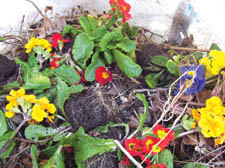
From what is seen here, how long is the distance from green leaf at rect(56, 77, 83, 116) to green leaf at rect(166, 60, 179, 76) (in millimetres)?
405

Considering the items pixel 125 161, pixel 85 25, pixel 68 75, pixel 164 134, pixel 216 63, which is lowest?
pixel 125 161

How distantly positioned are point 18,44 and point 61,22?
0.89ft

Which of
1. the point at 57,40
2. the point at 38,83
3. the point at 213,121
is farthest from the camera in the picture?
the point at 57,40

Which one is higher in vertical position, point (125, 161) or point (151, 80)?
point (151, 80)

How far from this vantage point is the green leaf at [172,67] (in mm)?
1008

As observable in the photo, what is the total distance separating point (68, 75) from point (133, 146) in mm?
454

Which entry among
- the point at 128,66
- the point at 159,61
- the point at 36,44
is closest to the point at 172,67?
the point at 159,61

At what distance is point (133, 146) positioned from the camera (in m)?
0.86

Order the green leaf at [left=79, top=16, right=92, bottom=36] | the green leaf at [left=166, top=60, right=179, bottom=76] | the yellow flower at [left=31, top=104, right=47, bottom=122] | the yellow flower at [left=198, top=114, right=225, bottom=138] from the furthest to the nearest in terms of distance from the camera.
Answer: the green leaf at [left=79, top=16, right=92, bottom=36] → the green leaf at [left=166, top=60, right=179, bottom=76] → the yellow flower at [left=31, top=104, right=47, bottom=122] → the yellow flower at [left=198, top=114, right=225, bottom=138]

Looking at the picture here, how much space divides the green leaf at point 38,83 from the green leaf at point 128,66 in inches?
13.6

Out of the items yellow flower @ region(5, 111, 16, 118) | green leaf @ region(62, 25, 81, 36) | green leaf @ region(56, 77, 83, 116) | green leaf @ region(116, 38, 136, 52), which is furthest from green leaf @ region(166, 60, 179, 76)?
yellow flower @ region(5, 111, 16, 118)

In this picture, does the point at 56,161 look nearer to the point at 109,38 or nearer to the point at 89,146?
the point at 89,146

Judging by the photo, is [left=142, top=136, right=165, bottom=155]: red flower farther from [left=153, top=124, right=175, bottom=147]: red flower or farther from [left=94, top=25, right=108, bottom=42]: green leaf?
[left=94, top=25, right=108, bottom=42]: green leaf

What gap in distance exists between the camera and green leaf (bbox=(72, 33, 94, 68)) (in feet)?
3.55
